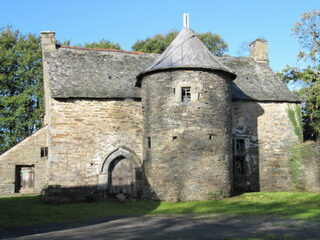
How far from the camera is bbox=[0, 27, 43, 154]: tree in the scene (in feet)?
121

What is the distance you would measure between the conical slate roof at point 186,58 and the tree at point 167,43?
20.0 m

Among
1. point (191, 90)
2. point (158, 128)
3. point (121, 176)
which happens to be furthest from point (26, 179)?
point (191, 90)

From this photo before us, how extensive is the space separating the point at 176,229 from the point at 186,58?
9765mm

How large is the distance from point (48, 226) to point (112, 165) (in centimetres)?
773

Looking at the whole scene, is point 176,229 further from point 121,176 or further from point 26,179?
point 26,179

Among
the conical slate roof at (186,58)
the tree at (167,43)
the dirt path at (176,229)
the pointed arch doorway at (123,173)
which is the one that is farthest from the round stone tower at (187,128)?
the tree at (167,43)

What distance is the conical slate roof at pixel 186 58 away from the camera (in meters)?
18.8

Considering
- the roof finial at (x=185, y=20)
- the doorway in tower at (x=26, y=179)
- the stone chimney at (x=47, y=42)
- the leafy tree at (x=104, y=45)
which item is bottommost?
the doorway in tower at (x=26, y=179)

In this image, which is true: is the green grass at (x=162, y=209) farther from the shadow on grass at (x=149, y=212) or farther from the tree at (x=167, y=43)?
the tree at (x=167, y=43)

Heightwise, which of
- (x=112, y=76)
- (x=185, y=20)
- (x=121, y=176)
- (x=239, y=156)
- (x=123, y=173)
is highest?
(x=185, y=20)

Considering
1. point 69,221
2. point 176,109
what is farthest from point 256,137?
point 69,221

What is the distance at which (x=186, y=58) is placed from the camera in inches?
750

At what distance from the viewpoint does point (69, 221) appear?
540 inches

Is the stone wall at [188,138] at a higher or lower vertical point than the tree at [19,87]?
lower
